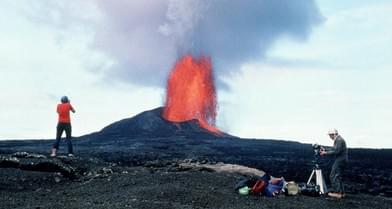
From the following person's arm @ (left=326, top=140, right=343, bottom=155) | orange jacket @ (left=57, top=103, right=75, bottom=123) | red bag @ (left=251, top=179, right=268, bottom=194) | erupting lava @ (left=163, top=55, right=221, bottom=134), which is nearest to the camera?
red bag @ (left=251, top=179, right=268, bottom=194)

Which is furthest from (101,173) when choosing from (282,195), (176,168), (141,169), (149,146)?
(149,146)

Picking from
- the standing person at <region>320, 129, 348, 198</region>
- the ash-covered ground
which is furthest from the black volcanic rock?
the standing person at <region>320, 129, 348, 198</region>

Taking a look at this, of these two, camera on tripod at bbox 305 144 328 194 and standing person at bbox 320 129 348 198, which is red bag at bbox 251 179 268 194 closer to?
camera on tripod at bbox 305 144 328 194

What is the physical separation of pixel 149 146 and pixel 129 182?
35989mm

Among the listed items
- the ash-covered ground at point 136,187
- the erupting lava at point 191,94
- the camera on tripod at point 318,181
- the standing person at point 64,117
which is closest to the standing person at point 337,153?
the camera on tripod at point 318,181

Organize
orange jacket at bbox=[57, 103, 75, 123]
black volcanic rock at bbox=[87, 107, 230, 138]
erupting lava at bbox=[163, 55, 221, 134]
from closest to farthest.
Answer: orange jacket at bbox=[57, 103, 75, 123] < black volcanic rock at bbox=[87, 107, 230, 138] < erupting lava at bbox=[163, 55, 221, 134]

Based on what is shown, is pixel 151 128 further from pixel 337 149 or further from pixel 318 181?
pixel 337 149

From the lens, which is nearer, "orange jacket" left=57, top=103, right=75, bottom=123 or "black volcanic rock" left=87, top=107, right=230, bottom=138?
"orange jacket" left=57, top=103, right=75, bottom=123

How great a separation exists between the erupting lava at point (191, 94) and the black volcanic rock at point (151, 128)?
3.18 m

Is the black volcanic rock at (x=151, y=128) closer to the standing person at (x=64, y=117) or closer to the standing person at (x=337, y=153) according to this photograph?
the standing person at (x=64, y=117)

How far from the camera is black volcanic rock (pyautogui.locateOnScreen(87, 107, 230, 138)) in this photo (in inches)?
2921

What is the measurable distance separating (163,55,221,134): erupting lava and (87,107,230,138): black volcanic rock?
3177 millimetres

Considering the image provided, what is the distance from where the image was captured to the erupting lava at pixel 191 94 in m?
84.7

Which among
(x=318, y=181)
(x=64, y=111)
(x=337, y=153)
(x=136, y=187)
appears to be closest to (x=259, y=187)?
(x=318, y=181)
